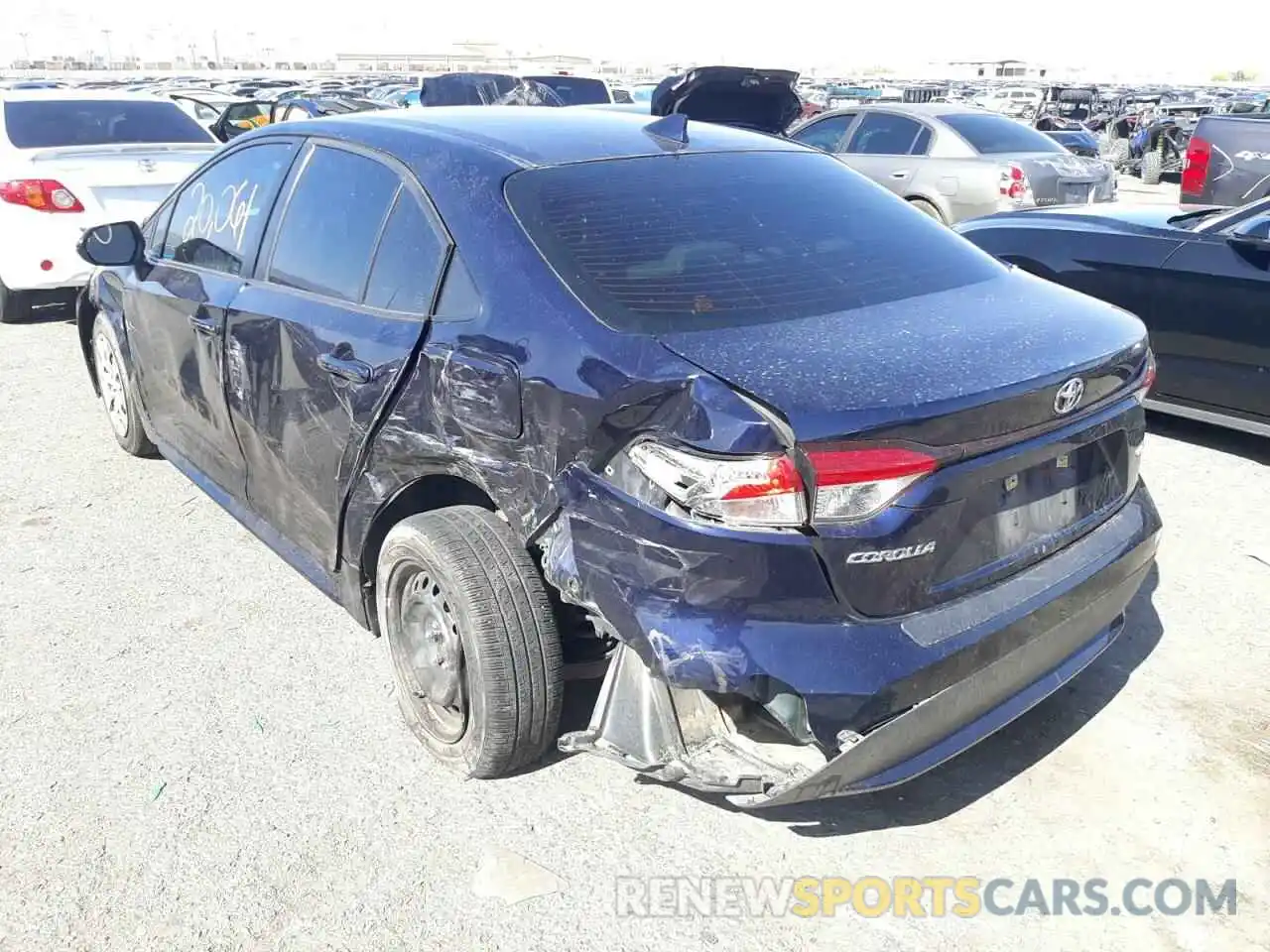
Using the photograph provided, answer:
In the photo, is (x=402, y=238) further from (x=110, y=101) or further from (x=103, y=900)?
(x=110, y=101)

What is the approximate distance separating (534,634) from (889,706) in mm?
892

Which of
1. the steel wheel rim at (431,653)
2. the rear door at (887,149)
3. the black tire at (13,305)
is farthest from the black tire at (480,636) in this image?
the rear door at (887,149)

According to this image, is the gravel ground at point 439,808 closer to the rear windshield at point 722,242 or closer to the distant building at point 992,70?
the rear windshield at point 722,242

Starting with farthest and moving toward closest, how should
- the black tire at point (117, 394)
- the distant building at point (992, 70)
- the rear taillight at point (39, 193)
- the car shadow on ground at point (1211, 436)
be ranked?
the distant building at point (992, 70)
the rear taillight at point (39, 193)
the car shadow on ground at point (1211, 436)
the black tire at point (117, 394)

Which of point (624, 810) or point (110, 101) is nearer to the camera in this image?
point (624, 810)

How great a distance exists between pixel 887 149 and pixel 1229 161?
3.07 metres

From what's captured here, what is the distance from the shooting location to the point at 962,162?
9.86m

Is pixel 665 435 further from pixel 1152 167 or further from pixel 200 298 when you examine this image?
pixel 1152 167

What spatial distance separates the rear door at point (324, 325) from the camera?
9.35 ft

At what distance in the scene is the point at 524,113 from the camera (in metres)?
3.43

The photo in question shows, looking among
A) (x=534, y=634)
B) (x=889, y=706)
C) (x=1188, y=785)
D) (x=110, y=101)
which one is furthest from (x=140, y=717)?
(x=110, y=101)

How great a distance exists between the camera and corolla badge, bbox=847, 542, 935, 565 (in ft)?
7.01

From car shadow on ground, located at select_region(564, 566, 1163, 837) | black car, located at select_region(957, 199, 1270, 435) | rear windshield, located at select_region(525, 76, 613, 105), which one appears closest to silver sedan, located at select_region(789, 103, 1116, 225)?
black car, located at select_region(957, 199, 1270, 435)

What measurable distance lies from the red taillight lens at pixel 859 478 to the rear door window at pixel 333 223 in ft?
5.11
